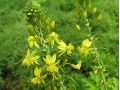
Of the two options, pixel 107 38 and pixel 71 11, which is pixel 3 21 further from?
pixel 107 38

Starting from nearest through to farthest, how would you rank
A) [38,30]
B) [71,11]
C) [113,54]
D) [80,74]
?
[38,30], [80,74], [113,54], [71,11]

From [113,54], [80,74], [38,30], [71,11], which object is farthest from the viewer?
[71,11]

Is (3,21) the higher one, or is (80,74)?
(3,21)

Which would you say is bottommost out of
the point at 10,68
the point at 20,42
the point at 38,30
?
the point at 10,68

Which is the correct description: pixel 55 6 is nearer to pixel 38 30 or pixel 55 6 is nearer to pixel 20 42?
pixel 20 42

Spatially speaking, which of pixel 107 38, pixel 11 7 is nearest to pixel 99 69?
pixel 107 38

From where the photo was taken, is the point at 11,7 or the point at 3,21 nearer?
the point at 3,21
